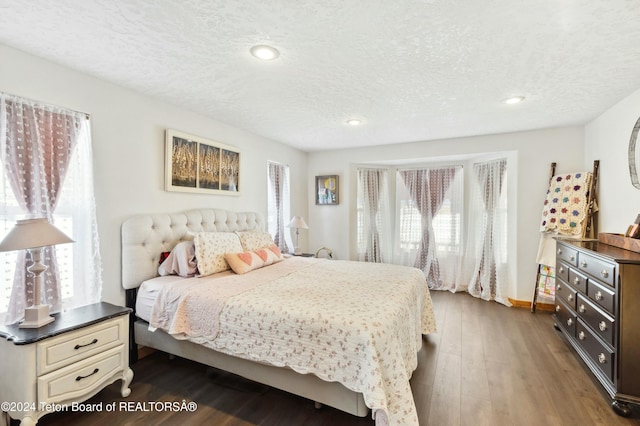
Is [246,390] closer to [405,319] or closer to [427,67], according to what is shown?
[405,319]

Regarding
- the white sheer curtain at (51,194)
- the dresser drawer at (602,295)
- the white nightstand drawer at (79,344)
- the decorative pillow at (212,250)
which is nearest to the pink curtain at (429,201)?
the dresser drawer at (602,295)

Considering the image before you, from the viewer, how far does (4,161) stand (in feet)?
6.06

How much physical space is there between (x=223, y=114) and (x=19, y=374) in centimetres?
261

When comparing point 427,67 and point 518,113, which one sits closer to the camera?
point 427,67

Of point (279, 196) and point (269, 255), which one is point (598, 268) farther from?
point (279, 196)

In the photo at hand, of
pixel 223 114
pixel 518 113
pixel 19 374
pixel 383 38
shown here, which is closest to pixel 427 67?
pixel 383 38

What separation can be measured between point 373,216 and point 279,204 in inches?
66.4

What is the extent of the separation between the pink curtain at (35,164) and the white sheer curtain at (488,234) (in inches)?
192

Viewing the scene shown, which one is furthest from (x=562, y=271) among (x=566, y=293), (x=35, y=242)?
(x=35, y=242)

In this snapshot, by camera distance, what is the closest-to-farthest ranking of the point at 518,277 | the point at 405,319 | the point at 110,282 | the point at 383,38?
the point at 383,38 < the point at 405,319 < the point at 110,282 < the point at 518,277

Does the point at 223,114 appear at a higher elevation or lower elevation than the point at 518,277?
higher

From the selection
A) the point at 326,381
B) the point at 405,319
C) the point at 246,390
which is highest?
the point at 405,319

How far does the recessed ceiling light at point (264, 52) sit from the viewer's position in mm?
1847

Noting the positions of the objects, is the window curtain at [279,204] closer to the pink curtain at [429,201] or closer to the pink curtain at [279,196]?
the pink curtain at [279,196]
